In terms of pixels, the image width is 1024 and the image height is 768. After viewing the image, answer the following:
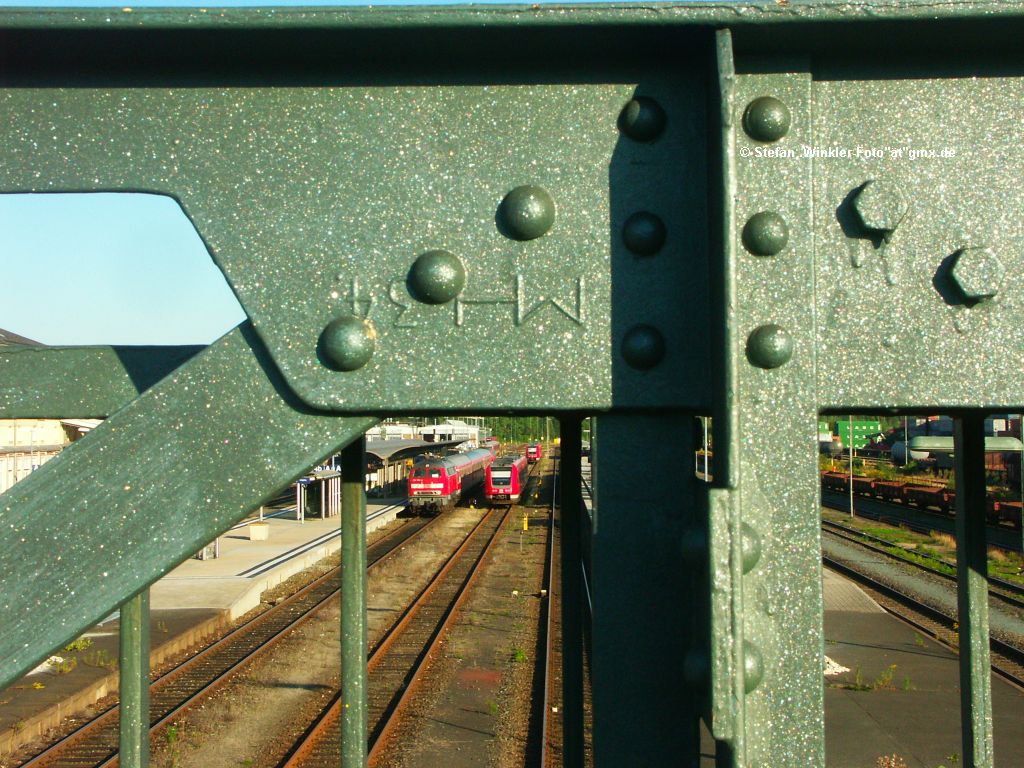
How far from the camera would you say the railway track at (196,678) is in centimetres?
809

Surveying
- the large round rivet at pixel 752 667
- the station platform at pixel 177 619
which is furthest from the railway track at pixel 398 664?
the large round rivet at pixel 752 667

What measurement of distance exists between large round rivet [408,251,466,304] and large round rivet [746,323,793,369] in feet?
1.58

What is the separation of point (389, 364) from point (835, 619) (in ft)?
47.0

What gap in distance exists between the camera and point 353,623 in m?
1.58

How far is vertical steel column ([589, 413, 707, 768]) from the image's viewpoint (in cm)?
131

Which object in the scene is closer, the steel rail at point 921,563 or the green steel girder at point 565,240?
the green steel girder at point 565,240

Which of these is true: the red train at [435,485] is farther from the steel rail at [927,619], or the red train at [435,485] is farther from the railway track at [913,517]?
the steel rail at [927,619]

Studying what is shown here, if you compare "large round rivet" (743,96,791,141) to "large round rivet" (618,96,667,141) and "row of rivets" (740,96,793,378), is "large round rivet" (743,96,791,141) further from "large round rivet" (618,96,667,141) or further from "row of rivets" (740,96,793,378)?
"large round rivet" (618,96,667,141)

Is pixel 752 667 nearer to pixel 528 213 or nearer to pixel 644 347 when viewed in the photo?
pixel 644 347

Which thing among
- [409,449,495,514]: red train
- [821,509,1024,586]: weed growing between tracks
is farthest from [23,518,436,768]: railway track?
[821,509,1024,586]: weed growing between tracks

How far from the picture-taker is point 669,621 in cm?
132

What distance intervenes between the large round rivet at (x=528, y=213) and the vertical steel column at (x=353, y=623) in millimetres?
503

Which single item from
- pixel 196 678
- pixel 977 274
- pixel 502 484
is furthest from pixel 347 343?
pixel 502 484

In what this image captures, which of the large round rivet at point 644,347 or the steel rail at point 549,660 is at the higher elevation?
the large round rivet at point 644,347
